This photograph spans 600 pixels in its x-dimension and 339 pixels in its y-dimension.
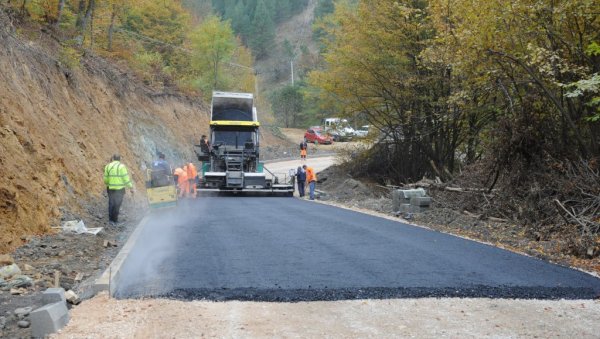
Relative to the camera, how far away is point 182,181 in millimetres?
21359

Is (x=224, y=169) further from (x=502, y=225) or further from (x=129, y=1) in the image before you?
(x=502, y=225)

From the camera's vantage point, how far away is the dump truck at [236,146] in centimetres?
2503

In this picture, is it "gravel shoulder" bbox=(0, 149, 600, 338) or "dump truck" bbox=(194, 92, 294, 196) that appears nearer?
"gravel shoulder" bbox=(0, 149, 600, 338)

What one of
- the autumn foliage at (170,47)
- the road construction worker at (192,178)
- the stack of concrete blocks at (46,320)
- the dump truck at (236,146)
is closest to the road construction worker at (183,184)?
the road construction worker at (192,178)

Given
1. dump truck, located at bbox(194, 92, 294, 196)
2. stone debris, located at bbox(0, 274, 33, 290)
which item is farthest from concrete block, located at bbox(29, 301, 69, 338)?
dump truck, located at bbox(194, 92, 294, 196)

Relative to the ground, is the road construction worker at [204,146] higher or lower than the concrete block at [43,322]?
higher

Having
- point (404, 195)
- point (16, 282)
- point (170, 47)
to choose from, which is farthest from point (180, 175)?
point (170, 47)

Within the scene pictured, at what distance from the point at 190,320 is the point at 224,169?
1989 centimetres

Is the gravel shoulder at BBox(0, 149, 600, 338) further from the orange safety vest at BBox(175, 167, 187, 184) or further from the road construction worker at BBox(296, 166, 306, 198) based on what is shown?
the road construction worker at BBox(296, 166, 306, 198)

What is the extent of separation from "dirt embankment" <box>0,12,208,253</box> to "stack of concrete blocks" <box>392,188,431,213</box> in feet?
26.0

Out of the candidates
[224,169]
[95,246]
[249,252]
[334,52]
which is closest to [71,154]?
[95,246]

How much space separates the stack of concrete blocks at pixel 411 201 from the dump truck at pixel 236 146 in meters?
8.72

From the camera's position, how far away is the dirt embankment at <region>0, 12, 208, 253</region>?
1064 centimetres

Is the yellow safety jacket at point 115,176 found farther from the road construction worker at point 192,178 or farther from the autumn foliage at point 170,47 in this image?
the autumn foliage at point 170,47
